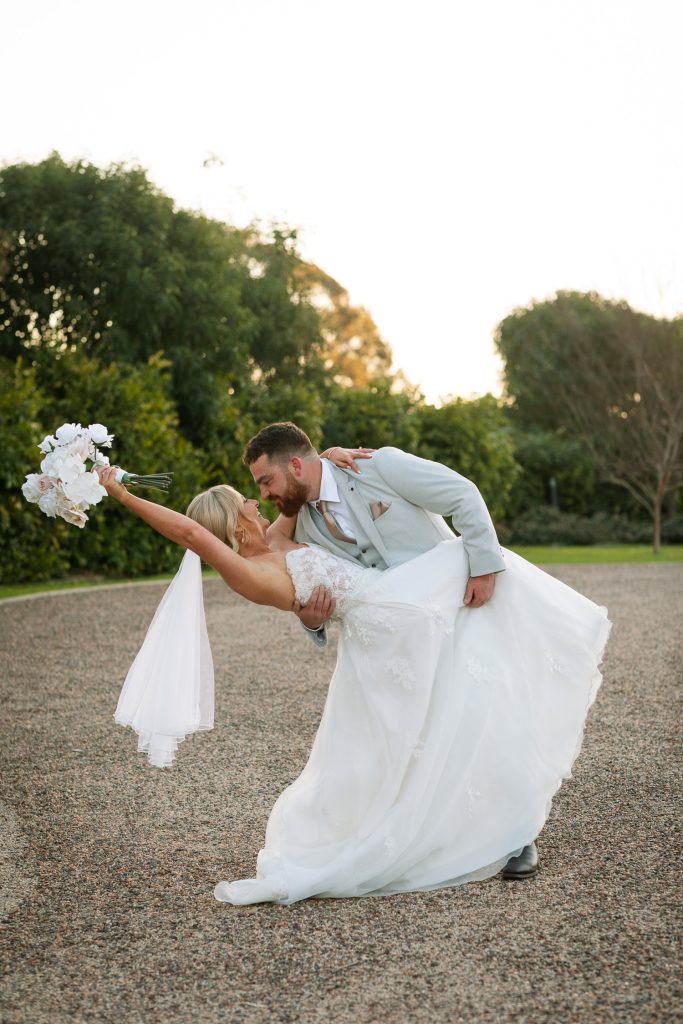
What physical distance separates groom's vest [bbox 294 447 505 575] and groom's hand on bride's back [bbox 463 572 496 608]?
29mm

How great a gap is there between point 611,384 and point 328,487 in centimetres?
2329

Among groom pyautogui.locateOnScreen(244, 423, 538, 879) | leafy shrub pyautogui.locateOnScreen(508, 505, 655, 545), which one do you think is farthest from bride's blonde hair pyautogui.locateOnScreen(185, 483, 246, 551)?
leafy shrub pyautogui.locateOnScreen(508, 505, 655, 545)

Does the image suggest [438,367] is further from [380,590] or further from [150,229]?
[380,590]

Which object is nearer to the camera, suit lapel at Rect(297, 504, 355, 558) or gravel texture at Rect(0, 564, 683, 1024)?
gravel texture at Rect(0, 564, 683, 1024)

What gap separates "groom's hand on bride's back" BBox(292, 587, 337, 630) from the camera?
146 inches

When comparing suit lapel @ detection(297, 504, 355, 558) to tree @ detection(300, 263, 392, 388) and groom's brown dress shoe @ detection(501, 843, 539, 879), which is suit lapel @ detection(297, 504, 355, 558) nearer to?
groom's brown dress shoe @ detection(501, 843, 539, 879)

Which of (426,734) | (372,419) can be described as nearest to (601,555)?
(372,419)

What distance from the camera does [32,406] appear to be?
12.6 meters

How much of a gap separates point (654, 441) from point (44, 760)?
16859mm

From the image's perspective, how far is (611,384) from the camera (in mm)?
25922

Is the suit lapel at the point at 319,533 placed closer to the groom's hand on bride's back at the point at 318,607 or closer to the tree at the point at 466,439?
the groom's hand on bride's back at the point at 318,607

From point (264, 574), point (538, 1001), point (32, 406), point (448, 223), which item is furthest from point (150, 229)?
point (538, 1001)

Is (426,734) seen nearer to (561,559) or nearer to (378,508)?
(378,508)

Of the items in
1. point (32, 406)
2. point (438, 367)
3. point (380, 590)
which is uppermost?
point (438, 367)
